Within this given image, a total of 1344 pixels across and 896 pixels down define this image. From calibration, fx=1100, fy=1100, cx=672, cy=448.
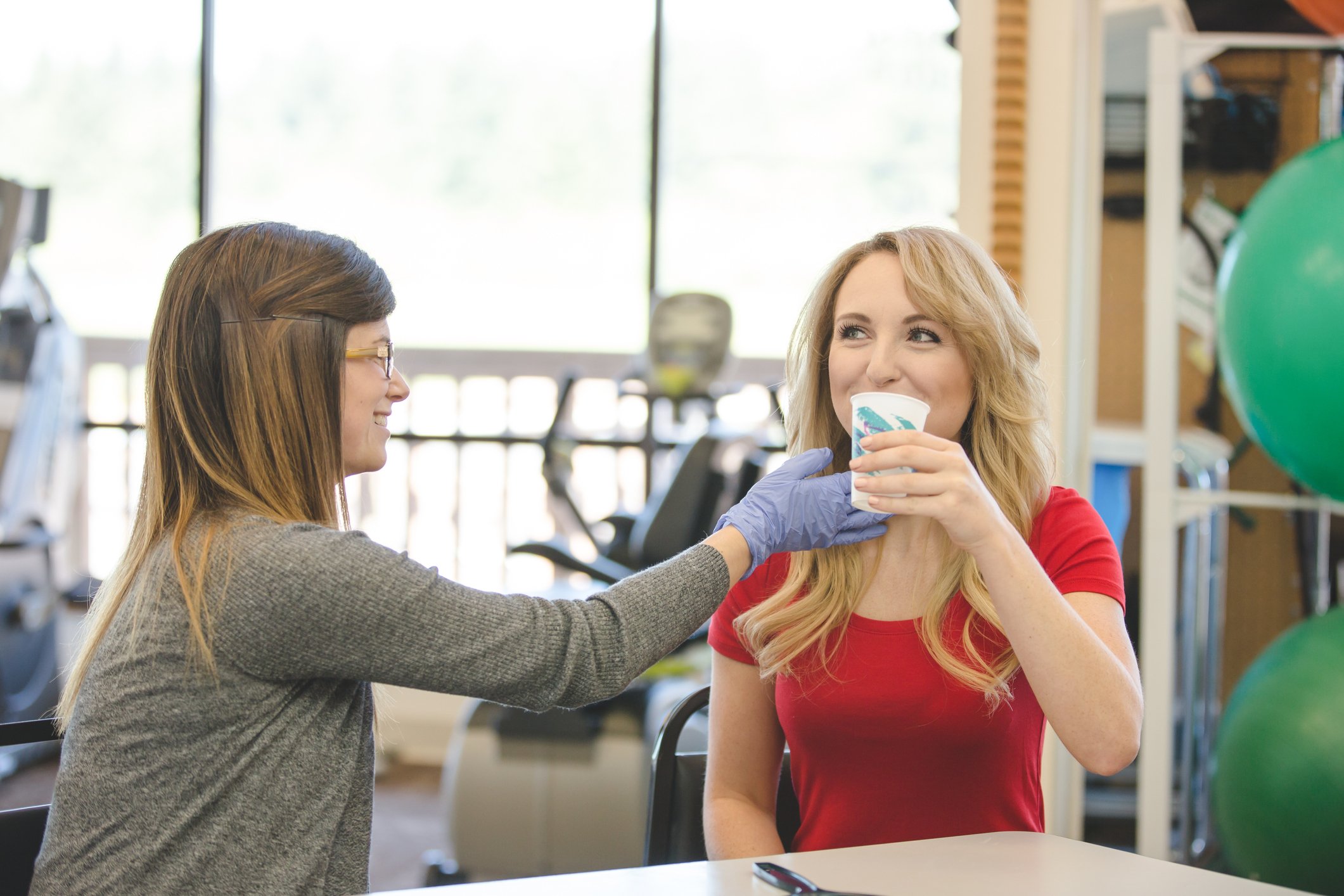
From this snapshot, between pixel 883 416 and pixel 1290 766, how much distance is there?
1.21m

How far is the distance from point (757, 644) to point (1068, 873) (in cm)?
50

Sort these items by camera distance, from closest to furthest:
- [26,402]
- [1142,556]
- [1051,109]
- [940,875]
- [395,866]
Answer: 1. [940,875]
2. [1142,556]
3. [1051,109]
4. [395,866]
5. [26,402]

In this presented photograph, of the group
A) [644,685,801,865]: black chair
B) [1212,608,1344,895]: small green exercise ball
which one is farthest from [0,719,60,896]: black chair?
[1212,608,1344,895]: small green exercise ball

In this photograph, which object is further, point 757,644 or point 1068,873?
point 757,644

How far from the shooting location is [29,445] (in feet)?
12.8

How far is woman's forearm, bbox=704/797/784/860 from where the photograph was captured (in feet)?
4.18

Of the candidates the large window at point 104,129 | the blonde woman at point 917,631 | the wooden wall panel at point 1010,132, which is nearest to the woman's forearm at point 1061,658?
the blonde woman at point 917,631

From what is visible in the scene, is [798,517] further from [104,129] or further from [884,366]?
[104,129]

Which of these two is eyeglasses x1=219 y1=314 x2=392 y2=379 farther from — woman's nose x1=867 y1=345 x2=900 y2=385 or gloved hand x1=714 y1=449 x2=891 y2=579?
woman's nose x1=867 y1=345 x2=900 y2=385

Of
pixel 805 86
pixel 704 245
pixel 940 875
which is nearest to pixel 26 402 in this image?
pixel 704 245

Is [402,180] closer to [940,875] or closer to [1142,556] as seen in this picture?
[1142,556]

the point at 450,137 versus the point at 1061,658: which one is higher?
the point at 450,137

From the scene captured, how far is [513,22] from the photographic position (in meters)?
4.66

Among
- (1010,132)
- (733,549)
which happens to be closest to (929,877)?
(733,549)
